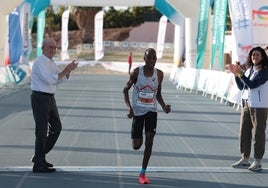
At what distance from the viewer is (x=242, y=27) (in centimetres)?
1638

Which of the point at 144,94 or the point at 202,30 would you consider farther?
the point at 202,30

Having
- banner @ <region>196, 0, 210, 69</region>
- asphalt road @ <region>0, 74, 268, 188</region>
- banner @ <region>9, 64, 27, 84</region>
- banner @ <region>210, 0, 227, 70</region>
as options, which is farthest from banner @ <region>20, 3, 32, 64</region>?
asphalt road @ <region>0, 74, 268, 188</region>

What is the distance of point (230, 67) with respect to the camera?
8383mm

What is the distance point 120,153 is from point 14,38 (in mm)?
20951

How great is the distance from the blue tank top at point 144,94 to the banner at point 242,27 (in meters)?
8.77

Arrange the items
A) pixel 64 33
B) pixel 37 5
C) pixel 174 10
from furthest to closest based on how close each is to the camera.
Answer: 1. pixel 64 33
2. pixel 174 10
3. pixel 37 5

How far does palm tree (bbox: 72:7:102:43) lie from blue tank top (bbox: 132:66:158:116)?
68.4 meters

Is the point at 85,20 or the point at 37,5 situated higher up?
the point at 37,5

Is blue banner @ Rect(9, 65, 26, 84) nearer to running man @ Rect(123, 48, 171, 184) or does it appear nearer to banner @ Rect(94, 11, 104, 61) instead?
running man @ Rect(123, 48, 171, 184)

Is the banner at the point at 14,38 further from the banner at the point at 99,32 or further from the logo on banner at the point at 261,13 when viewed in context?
the banner at the point at 99,32

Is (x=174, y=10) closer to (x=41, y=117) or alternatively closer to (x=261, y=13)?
(x=261, y=13)

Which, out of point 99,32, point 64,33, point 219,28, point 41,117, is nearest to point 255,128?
point 41,117

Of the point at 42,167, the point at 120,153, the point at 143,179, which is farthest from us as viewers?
the point at 120,153

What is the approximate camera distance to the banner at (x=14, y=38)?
2950 cm
